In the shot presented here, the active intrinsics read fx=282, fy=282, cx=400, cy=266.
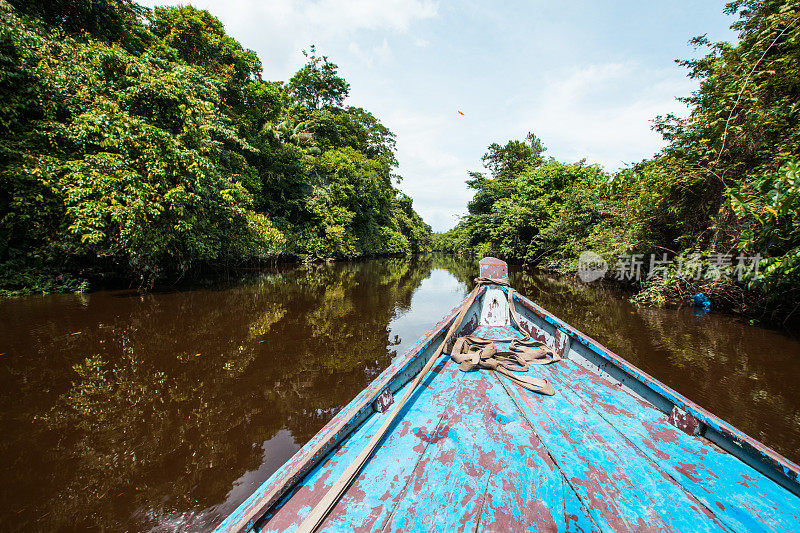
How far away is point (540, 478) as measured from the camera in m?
1.17

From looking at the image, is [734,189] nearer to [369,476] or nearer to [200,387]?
[369,476]

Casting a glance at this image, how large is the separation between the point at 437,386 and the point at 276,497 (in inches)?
49.0

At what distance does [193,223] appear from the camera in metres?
7.80

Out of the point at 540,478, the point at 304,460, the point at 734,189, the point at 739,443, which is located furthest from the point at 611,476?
the point at 734,189

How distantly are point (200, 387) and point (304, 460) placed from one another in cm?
261

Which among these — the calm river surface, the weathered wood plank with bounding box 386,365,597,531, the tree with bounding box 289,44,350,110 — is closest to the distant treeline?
the calm river surface

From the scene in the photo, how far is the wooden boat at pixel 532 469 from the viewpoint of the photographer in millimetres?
991

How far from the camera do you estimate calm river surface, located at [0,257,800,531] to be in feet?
5.88

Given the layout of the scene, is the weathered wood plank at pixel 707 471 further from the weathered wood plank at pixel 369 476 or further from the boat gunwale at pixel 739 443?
the weathered wood plank at pixel 369 476

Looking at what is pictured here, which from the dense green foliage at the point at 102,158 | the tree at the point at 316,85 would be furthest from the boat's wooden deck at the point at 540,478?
the tree at the point at 316,85

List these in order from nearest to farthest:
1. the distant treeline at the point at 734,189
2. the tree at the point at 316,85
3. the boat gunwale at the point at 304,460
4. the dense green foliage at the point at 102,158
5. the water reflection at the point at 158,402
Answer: the boat gunwale at the point at 304,460 < the water reflection at the point at 158,402 < the distant treeline at the point at 734,189 < the dense green foliage at the point at 102,158 < the tree at the point at 316,85

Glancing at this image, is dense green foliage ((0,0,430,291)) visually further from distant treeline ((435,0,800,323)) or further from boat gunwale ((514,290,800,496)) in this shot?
distant treeline ((435,0,800,323))

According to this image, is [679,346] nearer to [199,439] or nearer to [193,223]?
[199,439]

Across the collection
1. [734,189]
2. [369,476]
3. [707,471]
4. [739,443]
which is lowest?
[369,476]
